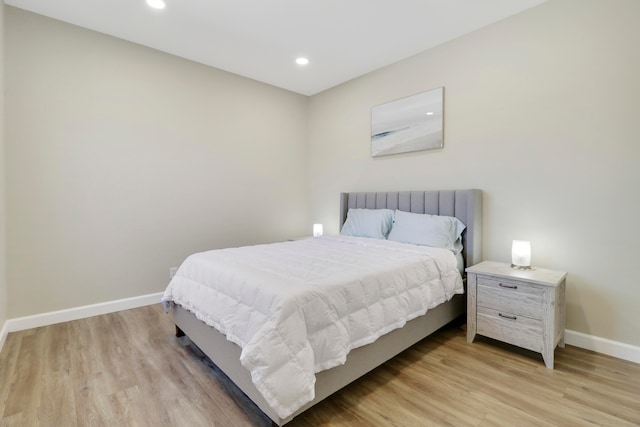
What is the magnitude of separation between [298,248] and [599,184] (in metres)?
2.41

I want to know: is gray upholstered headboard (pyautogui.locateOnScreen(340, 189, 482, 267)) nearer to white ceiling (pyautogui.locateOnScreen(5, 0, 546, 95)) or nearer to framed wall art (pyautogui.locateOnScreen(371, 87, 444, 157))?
framed wall art (pyautogui.locateOnScreen(371, 87, 444, 157))

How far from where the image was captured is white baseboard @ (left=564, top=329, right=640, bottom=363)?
6.81 ft

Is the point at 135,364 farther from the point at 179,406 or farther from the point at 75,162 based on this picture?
the point at 75,162

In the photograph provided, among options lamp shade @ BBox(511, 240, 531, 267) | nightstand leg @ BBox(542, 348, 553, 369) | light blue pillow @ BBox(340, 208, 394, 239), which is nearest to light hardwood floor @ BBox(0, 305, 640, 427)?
nightstand leg @ BBox(542, 348, 553, 369)

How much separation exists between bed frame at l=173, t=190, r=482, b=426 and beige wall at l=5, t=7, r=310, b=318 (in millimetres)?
1184

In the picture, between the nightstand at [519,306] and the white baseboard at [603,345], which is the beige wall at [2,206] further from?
the white baseboard at [603,345]

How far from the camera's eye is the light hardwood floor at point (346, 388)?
1.55m

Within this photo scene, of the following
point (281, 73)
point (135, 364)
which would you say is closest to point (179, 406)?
point (135, 364)

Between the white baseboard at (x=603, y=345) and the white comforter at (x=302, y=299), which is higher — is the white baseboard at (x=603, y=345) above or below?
below

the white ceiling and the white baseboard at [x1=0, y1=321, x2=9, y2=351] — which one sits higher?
the white ceiling

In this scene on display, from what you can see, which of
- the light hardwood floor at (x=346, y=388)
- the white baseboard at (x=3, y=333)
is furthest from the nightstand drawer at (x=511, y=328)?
the white baseboard at (x=3, y=333)

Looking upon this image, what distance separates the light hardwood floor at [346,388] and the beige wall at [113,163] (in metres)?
0.79

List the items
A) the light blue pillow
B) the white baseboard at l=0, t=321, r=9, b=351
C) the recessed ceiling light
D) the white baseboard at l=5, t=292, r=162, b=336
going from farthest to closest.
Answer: the light blue pillow → the white baseboard at l=5, t=292, r=162, b=336 → the recessed ceiling light → the white baseboard at l=0, t=321, r=9, b=351

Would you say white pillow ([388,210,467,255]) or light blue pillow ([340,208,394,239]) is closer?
white pillow ([388,210,467,255])
